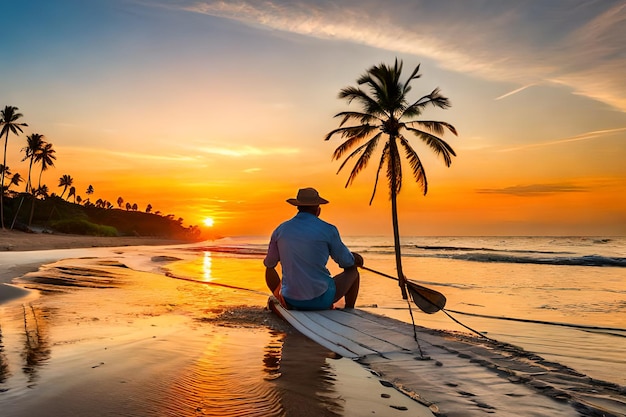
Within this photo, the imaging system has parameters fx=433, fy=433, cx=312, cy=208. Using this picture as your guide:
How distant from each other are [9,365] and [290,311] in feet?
11.0

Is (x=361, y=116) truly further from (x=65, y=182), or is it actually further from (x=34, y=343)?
(x=65, y=182)

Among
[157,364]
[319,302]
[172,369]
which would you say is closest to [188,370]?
[172,369]

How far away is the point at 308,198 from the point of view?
6074 millimetres

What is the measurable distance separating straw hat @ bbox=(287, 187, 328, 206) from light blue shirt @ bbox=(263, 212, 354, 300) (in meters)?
0.16

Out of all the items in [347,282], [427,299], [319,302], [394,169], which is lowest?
[319,302]

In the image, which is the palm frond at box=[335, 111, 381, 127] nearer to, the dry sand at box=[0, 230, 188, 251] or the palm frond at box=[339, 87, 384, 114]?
the palm frond at box=[339, 87, 384, 114]

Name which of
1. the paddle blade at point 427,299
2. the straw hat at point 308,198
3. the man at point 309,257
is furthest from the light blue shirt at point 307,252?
the paddle blade at point 427,299

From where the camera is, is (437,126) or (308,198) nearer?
(308,198)

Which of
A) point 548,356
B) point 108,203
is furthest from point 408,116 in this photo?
point 108,203

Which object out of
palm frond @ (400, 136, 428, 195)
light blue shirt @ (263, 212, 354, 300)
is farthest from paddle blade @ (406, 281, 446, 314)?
palm frond @ (400, 136, 428, 195)

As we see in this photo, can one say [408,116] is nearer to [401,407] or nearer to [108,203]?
[401,407]

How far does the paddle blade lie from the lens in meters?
5.75

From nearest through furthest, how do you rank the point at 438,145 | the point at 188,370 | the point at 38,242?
the point at 188,370 → the point at 438,145 → the point at 38,242

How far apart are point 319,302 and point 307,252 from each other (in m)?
0.92
